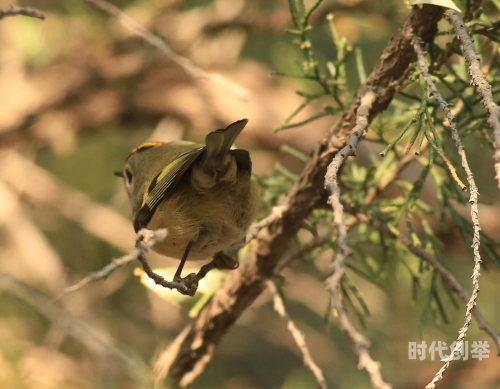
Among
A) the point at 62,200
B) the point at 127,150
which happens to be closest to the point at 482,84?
the point at 62,200

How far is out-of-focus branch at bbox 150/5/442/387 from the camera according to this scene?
5.67ft

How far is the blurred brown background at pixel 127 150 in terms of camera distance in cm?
399

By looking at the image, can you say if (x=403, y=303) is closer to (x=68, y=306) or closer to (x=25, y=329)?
(x=68, y=306)

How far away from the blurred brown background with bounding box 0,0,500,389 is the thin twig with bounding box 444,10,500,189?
2170 mm

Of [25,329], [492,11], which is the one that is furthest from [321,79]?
[25,329]

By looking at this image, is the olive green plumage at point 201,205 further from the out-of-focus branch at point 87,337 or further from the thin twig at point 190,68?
the out-of-focus branch at point 87,337

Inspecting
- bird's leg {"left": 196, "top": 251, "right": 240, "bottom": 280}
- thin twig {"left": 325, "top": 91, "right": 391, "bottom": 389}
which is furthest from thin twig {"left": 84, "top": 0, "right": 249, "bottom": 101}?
bird's leg {"left": 196, "top": 251, "right": 240, "bottom": 280}

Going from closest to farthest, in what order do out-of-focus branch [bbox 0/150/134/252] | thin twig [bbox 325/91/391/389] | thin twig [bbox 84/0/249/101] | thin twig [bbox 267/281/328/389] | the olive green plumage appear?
thin twig [bbox 325/91/391/389]
thin twig [bbox 84/0/249/101]
thin twig [bbox 267/281/328/389]
the olive green plumage
out-of-focus branch [bbox 0/150/134/252]

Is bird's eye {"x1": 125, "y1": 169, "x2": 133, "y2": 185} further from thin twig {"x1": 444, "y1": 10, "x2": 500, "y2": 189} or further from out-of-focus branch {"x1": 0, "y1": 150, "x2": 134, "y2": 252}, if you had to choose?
thin twig {"x1": 444, "y1": 10, "x2": 500, "y2": 189}

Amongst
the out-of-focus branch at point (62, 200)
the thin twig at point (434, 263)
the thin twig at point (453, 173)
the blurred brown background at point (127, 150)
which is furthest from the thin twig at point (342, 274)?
the out-of-focus branch at point (62, 200)

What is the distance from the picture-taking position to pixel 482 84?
4.09 feet

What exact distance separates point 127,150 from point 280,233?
3218mm

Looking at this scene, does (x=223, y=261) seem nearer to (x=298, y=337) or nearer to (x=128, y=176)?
(x=298, y=337)

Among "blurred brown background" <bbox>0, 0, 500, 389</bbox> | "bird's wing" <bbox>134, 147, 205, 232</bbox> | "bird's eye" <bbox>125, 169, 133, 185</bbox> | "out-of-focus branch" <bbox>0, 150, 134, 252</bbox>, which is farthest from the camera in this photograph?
"out-of-focus branch" <bbox>0, 150, 134, 252</bbox>
